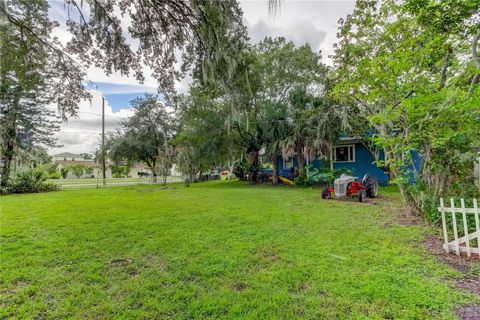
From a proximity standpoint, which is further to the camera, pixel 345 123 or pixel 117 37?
pixel 345 123

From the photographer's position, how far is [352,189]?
7668mm

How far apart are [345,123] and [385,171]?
419cm

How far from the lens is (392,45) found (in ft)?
20.9

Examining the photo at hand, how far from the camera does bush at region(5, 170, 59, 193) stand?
40.2ft

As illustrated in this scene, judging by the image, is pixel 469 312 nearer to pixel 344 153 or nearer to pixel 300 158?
pixel 300 158

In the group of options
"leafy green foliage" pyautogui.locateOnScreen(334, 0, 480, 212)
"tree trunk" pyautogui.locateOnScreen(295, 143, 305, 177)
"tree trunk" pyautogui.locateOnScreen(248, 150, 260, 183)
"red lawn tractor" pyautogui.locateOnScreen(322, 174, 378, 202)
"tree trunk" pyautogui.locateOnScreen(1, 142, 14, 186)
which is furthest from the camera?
"tree trunk" pyautogui.locateOnScreen(248, 150, 260, 183)

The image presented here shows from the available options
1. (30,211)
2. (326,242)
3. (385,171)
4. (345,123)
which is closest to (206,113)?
(345,123)

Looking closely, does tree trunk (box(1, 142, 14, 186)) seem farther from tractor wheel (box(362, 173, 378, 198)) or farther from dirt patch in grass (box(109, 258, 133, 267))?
tractor wheel (box(362, 173, 378, 198))

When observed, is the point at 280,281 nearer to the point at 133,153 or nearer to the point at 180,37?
the point at 180,37

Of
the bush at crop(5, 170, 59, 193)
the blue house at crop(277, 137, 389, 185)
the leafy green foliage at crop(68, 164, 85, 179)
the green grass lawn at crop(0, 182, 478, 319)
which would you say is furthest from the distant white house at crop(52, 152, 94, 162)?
the green grass lawn at crop(0, 182, 478, 319)

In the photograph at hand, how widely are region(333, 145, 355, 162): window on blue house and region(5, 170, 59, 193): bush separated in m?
17.0

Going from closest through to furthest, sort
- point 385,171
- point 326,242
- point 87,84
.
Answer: point 326,242, point 87,84, point 385,171

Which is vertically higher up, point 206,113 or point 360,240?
point 206,113

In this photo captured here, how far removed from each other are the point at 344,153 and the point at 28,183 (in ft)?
58.6
